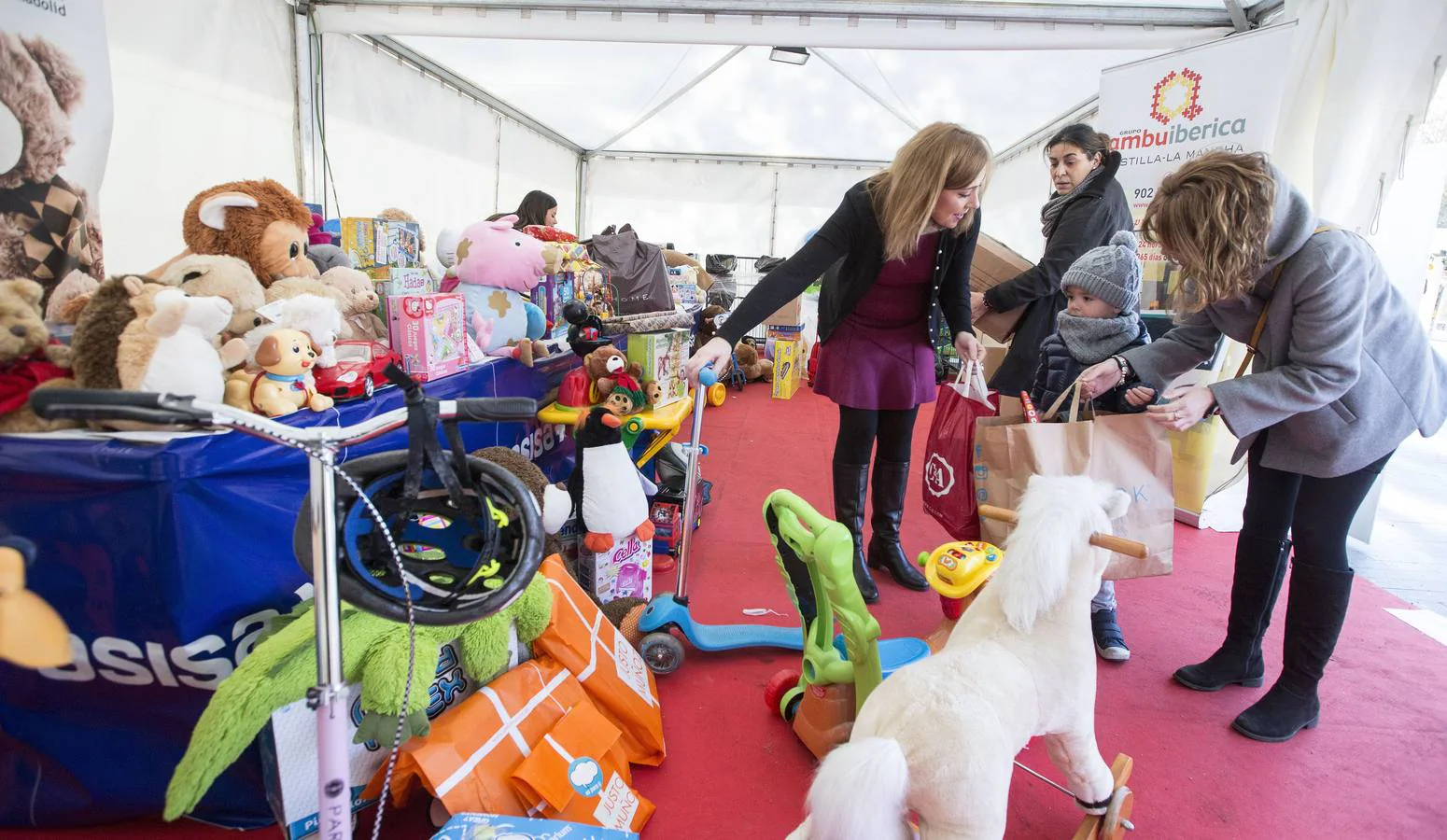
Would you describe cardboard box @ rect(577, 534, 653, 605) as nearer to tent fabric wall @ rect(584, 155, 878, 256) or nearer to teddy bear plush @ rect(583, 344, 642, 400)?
teddy bear plush @ rect(583, 344, 642, 400)

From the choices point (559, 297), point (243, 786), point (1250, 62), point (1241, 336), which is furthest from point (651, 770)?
point (1250, 62)

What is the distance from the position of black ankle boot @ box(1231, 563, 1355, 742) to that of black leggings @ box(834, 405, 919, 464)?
110cm

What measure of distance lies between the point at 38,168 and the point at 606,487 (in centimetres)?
194

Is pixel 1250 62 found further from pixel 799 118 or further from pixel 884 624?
pixel 799 118

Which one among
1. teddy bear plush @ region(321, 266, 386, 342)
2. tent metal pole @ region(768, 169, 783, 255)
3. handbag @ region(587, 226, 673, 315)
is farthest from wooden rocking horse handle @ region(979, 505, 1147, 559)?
tent metal pole @ region(768, 169, 783, 255)

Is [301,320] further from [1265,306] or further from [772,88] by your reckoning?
[772,88]

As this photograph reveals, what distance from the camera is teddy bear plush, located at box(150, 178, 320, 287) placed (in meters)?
1.68

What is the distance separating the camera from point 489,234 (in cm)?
247

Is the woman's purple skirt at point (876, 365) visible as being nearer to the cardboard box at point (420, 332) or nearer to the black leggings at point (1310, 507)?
the black leggings at point (1310, 507)

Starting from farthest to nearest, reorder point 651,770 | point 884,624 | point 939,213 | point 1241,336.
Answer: point 884,624 < point 939,213 < point 1241,336 < point 651,770

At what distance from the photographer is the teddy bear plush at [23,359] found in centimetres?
123

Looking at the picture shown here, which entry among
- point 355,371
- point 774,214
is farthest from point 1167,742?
point 774,214

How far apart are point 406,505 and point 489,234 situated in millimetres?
1888

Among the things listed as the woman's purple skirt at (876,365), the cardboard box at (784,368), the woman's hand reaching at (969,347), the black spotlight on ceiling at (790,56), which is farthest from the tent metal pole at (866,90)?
the woman's hand reaching at (969,347)
